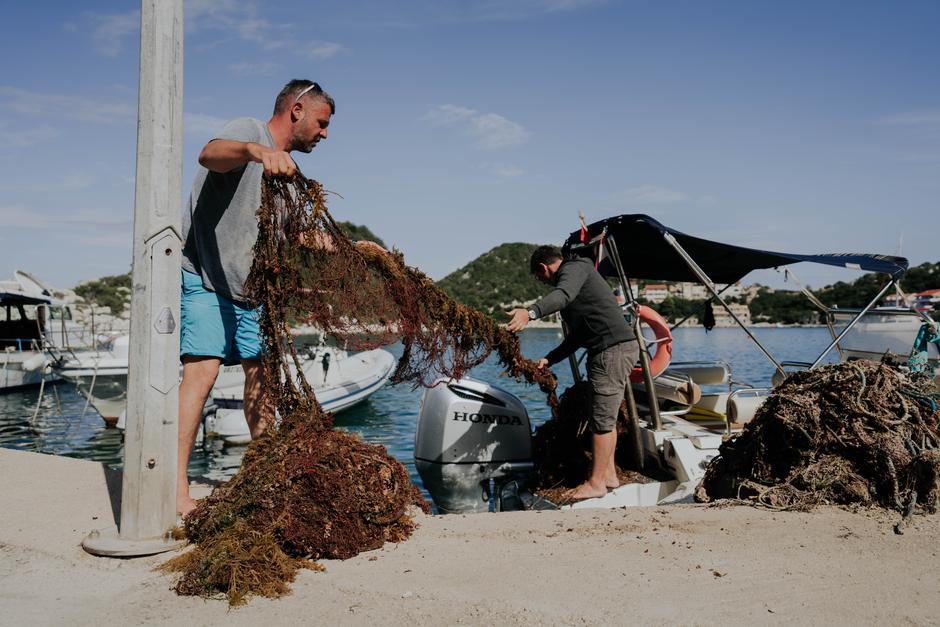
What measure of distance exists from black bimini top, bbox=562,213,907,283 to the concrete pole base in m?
4.80

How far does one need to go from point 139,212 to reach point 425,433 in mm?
4474

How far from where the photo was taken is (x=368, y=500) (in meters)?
3.98

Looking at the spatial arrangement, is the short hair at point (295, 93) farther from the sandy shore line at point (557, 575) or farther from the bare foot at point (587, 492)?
the bare foot at point (587, 492)

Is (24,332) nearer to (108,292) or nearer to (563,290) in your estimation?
(563,290)

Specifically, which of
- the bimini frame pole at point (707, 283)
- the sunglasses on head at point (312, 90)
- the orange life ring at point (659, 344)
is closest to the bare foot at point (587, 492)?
the orange life ring at point (659, 344)

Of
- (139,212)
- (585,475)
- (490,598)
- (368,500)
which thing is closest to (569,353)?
(585,475)

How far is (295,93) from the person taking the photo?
15.1ft

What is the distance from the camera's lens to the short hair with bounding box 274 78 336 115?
4.60 metres

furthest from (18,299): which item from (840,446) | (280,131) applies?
(840,446)

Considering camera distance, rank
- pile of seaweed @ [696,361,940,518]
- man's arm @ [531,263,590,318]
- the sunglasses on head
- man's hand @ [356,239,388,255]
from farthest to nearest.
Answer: man's arm @ [531,263,590,318]
man's hand @ [356,239,388,255]
pile of seaweed @ [696,361,940,518]
the sunglasses on head

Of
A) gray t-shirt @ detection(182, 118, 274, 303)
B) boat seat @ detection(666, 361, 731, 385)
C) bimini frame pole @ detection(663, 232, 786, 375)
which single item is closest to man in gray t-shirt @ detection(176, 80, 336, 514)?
gray t-shirt @ detection(182, 118, 274, 303)

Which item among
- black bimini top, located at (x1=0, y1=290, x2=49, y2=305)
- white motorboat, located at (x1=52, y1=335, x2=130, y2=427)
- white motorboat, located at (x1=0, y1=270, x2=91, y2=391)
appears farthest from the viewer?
white motorboat, located at (x1=0, y1=270, x2=91, y2=391)

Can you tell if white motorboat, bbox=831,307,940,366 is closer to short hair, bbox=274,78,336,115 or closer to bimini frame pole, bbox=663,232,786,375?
bimini frame pole, bbox=663,232,786,375

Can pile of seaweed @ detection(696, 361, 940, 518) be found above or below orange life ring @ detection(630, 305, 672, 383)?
below
